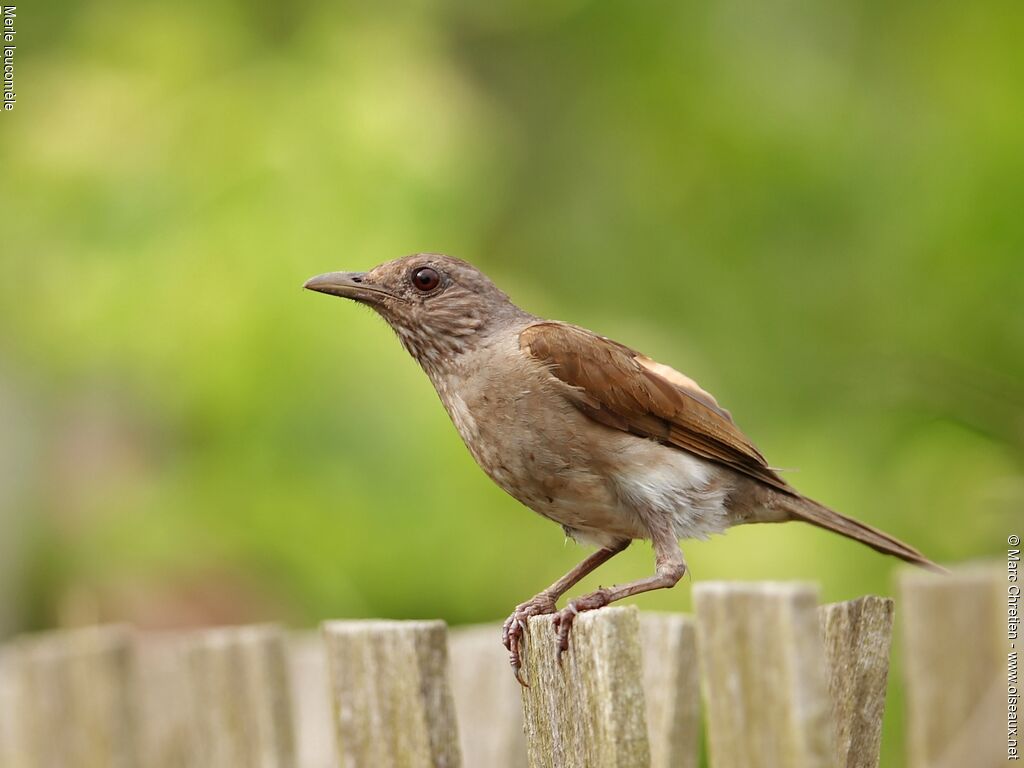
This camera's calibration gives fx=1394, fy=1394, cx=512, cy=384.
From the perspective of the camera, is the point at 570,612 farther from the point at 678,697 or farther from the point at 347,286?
the point at 347,286

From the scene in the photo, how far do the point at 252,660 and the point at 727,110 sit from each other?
4.73 m

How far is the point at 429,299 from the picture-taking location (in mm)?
4352

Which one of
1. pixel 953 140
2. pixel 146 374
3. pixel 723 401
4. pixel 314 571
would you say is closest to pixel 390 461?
pixel 314 571

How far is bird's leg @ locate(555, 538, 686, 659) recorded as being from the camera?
9.59 feet

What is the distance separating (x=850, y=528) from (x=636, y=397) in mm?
697

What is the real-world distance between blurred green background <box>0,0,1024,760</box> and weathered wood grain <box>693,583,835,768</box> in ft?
8.73

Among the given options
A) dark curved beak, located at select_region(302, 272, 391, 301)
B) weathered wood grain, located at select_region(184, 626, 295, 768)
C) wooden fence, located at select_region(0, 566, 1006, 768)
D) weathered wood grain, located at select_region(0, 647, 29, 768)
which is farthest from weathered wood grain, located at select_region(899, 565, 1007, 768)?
weathered wood grain, located at select_region(0, 647, 29, 768)

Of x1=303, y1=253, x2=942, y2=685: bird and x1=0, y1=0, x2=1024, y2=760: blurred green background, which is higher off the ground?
x1=0, y1=0, x2=1024, y2=760: blurred green background

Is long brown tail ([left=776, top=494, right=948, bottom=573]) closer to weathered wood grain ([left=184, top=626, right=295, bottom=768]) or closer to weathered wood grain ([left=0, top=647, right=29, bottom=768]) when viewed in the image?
weathered wood grain ([left=184, top=626, right=295, bottom=768])

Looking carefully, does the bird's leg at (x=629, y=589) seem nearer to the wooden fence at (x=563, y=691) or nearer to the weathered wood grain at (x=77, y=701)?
the wooden fence at (x=563, y=691)

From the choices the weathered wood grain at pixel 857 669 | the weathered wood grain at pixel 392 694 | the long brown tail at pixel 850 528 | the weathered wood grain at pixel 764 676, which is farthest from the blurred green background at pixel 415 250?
the weathered wood grain at pixel 764 676

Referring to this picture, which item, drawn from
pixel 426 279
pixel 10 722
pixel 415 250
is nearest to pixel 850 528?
pixel 426 279

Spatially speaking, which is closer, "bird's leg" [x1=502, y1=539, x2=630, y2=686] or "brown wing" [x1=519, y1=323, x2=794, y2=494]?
"bird's leg" [x1=502, y1=539, x2=630, y2=686]

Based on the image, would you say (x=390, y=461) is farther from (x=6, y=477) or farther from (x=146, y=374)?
(x=6, y=477)
